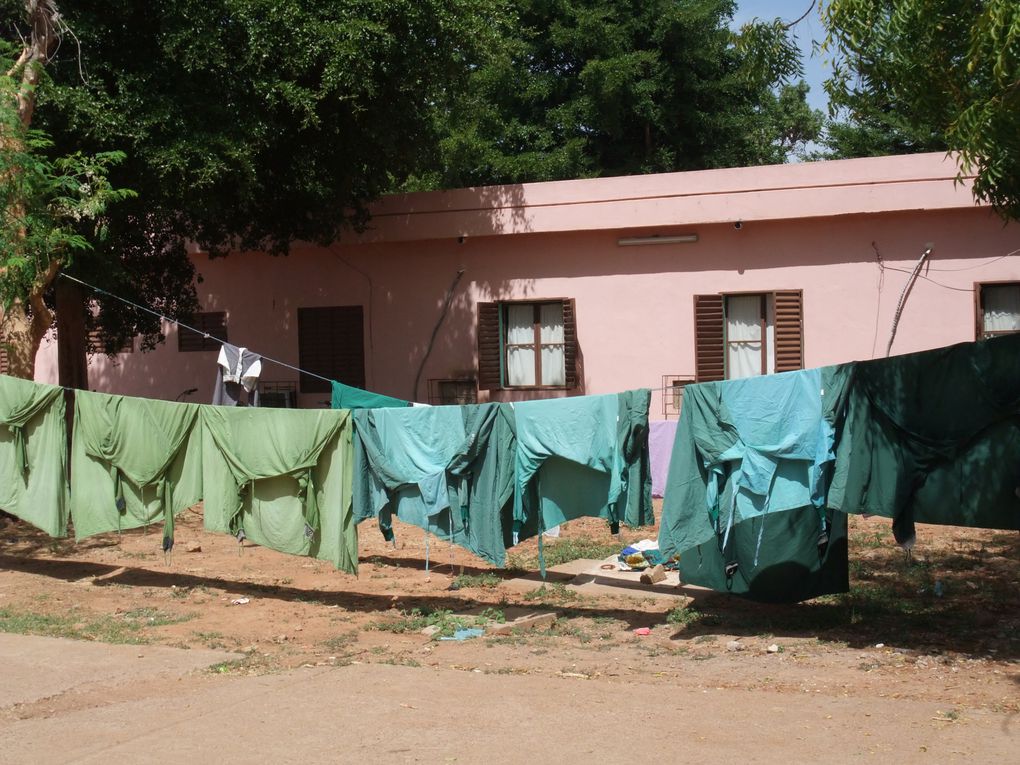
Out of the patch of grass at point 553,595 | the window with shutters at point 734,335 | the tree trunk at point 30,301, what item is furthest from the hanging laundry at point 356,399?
the window with shutters at point 734,335

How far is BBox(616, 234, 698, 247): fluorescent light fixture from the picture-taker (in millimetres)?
14875

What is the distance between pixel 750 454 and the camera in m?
7.62

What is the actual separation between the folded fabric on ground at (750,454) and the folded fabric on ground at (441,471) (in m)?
1.41

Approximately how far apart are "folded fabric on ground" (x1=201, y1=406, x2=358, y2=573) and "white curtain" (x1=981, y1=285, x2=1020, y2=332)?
29.3 ft

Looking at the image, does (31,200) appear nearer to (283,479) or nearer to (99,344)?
(283,479)

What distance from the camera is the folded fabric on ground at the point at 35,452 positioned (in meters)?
10.5

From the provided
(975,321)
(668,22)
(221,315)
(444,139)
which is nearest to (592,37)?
(668,22)

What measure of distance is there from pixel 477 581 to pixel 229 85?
6.82 meters

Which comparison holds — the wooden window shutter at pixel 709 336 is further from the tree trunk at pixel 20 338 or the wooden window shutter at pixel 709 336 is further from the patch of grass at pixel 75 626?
the patch of grass at pixel 75 626

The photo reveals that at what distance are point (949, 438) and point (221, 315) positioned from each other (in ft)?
Result: 44.7

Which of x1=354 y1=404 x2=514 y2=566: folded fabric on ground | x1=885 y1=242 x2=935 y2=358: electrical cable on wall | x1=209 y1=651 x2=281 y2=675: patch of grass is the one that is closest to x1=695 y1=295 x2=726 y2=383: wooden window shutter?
x1=885 y1=242 x2=935 y2=358: electrical cable on wall

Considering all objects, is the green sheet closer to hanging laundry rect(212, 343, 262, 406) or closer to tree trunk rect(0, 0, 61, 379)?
hanging laundry rect(212, 343, 262, 406)

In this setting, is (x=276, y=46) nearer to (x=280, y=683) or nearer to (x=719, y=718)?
(x=280, y=683)

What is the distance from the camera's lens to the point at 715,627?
8461 millimetres
